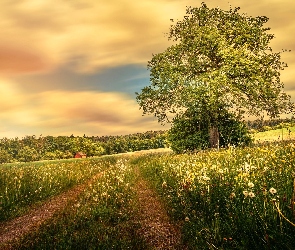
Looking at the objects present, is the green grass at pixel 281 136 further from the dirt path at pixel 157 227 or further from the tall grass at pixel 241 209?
the dirt path at pixel 157 227

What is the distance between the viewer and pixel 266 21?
25.1m

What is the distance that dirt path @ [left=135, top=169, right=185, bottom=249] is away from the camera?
513 centimetres

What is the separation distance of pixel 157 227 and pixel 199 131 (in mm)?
21804

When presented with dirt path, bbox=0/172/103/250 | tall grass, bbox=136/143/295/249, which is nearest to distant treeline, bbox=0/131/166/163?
dirt path, bbox=0/172/103/250

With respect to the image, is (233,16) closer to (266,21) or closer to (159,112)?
(266,21)

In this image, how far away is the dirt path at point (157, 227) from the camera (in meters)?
5.13

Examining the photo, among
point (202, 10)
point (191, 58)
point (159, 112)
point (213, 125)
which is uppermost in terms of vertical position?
point (202, 10)

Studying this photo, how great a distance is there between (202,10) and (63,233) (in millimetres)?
24631

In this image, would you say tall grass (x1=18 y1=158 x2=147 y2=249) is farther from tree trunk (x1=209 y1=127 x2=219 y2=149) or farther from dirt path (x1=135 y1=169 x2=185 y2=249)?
tree trunk (x1=209 y1=127 x2=219 y2=149)

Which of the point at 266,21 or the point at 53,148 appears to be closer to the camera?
the point at 266,21

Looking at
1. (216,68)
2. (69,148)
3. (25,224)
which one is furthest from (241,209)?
(69,148)

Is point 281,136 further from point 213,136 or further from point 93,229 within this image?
point 93,229

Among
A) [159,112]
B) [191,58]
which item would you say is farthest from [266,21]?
[159,112]

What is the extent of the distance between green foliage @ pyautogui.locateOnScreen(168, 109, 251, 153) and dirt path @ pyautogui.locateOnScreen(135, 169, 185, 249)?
18.3 m
